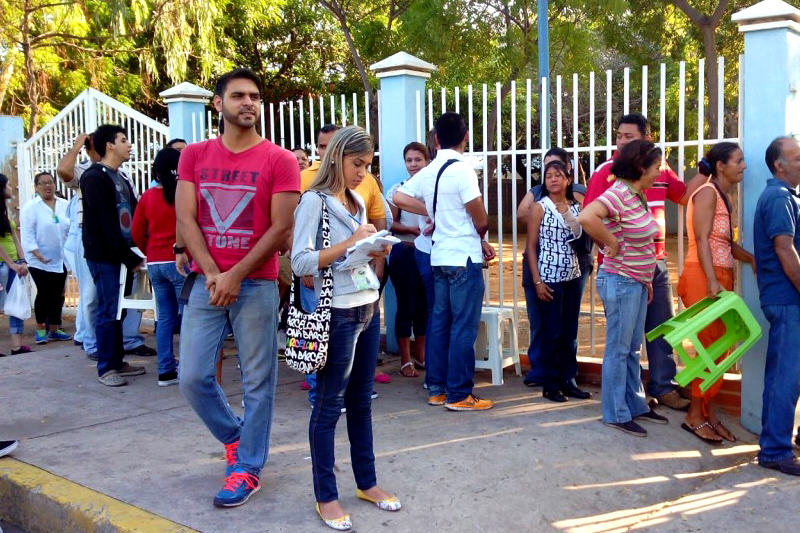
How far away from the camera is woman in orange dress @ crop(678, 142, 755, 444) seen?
15.9ft

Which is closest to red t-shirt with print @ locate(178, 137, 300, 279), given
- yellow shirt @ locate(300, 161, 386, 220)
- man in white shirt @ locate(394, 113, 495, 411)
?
yellow shirt @ locate(300, 161, 386, 220)

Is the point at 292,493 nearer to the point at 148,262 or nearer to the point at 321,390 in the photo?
the point at 321,390

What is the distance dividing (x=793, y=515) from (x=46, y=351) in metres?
6.49

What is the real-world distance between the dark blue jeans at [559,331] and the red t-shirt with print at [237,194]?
2.37 metres

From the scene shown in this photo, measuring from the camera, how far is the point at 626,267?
194 inches

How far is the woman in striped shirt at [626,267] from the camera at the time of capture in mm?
4816

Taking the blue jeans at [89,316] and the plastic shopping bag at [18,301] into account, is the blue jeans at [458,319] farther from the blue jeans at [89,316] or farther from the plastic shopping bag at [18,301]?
the plastic shopping bag at [18,301]

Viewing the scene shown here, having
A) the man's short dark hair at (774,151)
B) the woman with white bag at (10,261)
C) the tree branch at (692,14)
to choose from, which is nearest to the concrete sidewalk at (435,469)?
the man's short dark hair at (774,151)

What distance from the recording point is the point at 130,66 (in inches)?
722

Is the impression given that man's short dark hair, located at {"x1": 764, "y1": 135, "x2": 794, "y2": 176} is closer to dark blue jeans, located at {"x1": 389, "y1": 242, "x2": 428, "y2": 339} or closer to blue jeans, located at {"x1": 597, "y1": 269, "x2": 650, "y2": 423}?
blue jeans, located at {"x1": 597, "y1": 269, "x2": 650, "y2": 423}

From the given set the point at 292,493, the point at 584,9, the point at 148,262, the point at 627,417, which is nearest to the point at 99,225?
the point at 148,262

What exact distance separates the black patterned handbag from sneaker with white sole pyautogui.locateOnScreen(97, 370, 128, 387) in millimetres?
3252

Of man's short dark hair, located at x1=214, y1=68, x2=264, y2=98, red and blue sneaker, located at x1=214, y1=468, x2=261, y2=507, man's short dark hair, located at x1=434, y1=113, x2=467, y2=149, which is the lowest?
red and blue sneaker, located at x1=214, y1=468, x2=261, y2=507

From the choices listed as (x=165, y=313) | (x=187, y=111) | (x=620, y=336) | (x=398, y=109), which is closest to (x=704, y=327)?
(x=620, y=336)
